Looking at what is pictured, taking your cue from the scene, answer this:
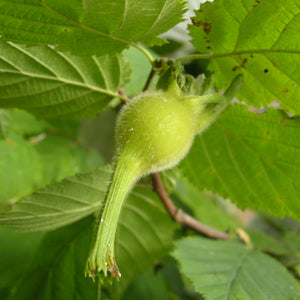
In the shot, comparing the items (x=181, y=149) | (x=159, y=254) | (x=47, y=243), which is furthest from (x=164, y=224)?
(x=181, y=149)

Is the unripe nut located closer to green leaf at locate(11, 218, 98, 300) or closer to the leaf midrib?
the leaf midrib

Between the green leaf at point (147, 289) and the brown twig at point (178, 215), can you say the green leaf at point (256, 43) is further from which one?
the green leaf at point (147, 289)

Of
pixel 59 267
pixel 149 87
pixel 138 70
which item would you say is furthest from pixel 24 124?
pixel 149 87

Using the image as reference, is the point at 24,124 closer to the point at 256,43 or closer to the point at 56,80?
the point at 56,80

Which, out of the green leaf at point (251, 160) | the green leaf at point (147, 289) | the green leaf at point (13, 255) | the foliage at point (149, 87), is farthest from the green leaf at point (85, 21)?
the green leaf at point (147, 289)

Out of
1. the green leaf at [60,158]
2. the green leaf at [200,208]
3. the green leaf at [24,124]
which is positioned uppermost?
the green leaf at [200,208]

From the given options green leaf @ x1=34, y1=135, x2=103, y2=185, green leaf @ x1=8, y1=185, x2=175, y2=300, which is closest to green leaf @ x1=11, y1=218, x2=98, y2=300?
green leaf @ x1=8, y1=185, x2=175, y2=300

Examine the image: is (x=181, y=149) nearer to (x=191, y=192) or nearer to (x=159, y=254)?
(x=159, y=254)
